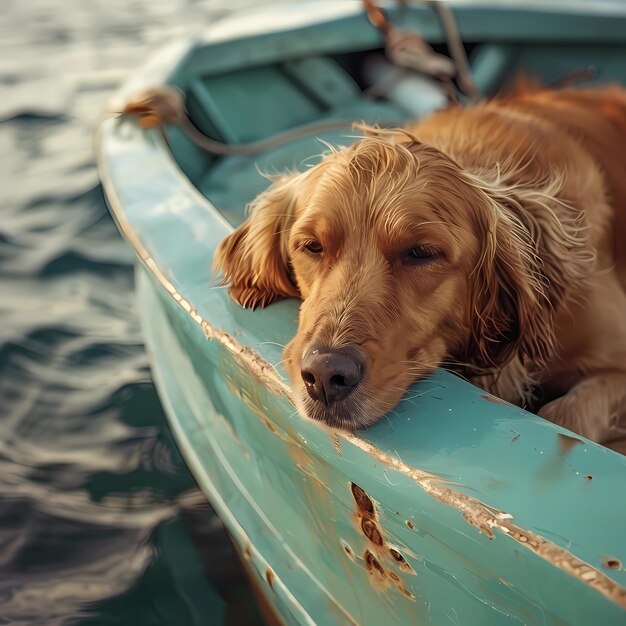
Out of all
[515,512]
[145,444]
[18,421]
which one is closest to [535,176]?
[515,512]

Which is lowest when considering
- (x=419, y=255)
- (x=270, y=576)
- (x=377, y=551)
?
(x=270, y=576)

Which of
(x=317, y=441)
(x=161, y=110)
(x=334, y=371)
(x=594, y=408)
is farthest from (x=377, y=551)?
(x=161, y=110)

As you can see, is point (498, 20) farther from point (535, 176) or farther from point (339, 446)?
point (339, 446)

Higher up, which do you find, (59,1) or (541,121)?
(541,121)

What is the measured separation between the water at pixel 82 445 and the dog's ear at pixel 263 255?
3.92 feet

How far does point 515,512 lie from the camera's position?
150cm

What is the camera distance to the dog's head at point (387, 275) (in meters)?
1.88

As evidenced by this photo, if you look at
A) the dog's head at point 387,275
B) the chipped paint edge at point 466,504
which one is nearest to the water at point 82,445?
the chipped paint edge at point 466,504

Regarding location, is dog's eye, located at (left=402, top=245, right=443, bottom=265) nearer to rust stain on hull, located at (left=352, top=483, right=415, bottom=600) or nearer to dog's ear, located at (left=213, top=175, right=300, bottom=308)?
dog's ear, located at (left=213, top=175, right=300, bottom=308)

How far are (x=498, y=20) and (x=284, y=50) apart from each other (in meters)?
1.33

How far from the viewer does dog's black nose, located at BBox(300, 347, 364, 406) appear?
1819mm

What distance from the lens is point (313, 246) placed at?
218 cm

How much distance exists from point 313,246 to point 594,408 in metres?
0.90

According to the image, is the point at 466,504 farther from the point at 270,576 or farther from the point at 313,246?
the point at 270,576
